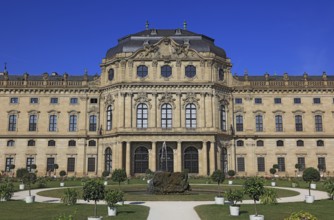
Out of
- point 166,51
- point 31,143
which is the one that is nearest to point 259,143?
point 166,51

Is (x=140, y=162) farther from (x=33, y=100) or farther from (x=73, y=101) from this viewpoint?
(x=33, y=100)

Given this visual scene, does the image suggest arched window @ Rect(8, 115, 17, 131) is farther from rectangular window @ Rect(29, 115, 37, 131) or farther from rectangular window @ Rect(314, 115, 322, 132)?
rectangular window @ Rect(314, 115, 322, 132)

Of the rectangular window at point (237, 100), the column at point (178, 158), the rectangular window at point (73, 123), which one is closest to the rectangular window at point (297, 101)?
the rectangular window at point (237, 100)

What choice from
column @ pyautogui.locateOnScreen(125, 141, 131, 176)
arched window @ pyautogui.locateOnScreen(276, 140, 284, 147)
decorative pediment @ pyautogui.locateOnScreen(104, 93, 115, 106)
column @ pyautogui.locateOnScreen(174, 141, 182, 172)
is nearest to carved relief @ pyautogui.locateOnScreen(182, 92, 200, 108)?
column @ pyautogui.locateOnScreen(174, 141, 182, 172)

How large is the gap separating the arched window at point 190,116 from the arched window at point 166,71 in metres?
5.43

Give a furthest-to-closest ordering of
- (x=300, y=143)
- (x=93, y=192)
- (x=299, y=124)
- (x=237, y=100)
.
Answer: (x=237, y=100), (x=299, y=124), (x=300, y=143), (x=93, y=192)

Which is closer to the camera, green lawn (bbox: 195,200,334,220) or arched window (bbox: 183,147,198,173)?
green lawn (bbox: 195,200,334,220)

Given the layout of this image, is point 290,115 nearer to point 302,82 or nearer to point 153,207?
point 302,82

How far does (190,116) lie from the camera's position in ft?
176

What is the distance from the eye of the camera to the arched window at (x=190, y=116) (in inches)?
2098

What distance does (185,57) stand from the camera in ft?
180

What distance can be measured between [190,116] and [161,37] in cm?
1343

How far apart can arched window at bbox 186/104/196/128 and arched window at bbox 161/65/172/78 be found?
214 inches

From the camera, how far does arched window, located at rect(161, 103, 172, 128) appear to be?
175ft
